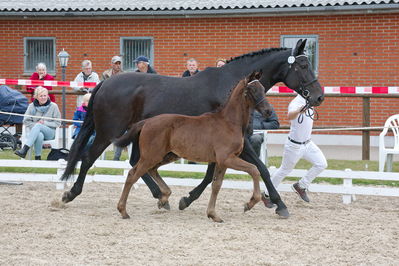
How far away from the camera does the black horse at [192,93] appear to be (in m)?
8.02

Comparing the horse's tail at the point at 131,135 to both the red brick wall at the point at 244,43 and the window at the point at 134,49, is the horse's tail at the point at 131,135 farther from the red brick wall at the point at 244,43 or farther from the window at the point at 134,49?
the window at the point at 134,49

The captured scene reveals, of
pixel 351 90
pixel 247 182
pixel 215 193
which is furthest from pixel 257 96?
pixel 351 90

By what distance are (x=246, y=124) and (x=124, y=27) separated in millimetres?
10407

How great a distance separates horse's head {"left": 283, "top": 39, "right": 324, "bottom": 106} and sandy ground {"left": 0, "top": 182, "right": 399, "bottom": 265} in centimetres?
139

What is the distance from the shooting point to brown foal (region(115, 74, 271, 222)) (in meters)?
7.37

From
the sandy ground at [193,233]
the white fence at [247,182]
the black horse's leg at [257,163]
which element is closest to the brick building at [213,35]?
the white fence at [247,182]

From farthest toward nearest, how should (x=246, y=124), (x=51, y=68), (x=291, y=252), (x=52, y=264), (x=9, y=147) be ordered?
(x=51, y=68)
(x=9, y=147)
(x=246, y=124)
(x=291, y=252)
(x=52, y=264)

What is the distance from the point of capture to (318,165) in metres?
8.83

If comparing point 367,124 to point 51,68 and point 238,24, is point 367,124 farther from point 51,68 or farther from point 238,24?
point 51,68

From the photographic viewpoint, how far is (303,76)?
805 cm

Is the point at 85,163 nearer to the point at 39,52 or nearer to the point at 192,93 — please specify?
the point at 192,93

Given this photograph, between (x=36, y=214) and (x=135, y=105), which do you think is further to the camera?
(x=135, y=105)

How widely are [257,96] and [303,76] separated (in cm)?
98

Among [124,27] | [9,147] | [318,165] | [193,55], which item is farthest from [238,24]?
[318,165]
